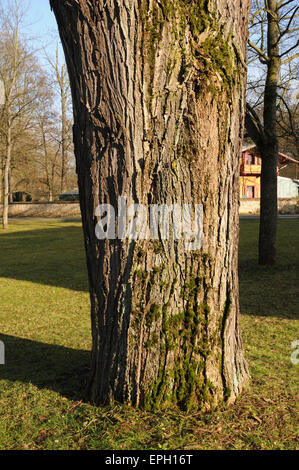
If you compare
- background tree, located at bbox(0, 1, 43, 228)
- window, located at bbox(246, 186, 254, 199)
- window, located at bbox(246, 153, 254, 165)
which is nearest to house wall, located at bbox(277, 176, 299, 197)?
window, located at bbox(246, 186, 254, 199)

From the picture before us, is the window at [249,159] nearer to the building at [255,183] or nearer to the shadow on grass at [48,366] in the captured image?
the building at [255,183]

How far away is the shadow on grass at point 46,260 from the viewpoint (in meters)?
9.56

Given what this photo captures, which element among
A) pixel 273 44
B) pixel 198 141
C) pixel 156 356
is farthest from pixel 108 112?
pixel 273 44

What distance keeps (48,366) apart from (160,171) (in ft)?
7.65

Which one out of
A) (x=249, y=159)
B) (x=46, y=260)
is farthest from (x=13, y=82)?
(x=249, y=159)

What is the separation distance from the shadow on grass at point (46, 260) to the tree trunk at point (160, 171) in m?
5.75

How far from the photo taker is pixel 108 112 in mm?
2568

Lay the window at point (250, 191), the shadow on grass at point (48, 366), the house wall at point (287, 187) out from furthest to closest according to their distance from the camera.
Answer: the window at point (250, 191) < the house wall at point (287, 187) < the shadow on grass at point (48, 366)

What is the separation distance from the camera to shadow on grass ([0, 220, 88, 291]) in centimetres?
956

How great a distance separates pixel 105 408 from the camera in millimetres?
2842

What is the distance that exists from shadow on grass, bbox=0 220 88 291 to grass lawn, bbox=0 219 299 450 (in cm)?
159

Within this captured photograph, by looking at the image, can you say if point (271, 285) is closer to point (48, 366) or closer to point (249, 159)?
point (48, 366)

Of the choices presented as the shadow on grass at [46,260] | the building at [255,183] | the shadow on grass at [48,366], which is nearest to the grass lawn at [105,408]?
the shadow on grass at [48,366]

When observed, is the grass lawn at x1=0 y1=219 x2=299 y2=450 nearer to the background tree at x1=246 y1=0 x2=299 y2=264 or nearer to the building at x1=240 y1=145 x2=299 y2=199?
the background tree at x1=246 y1=0 x2=299 y2=264
